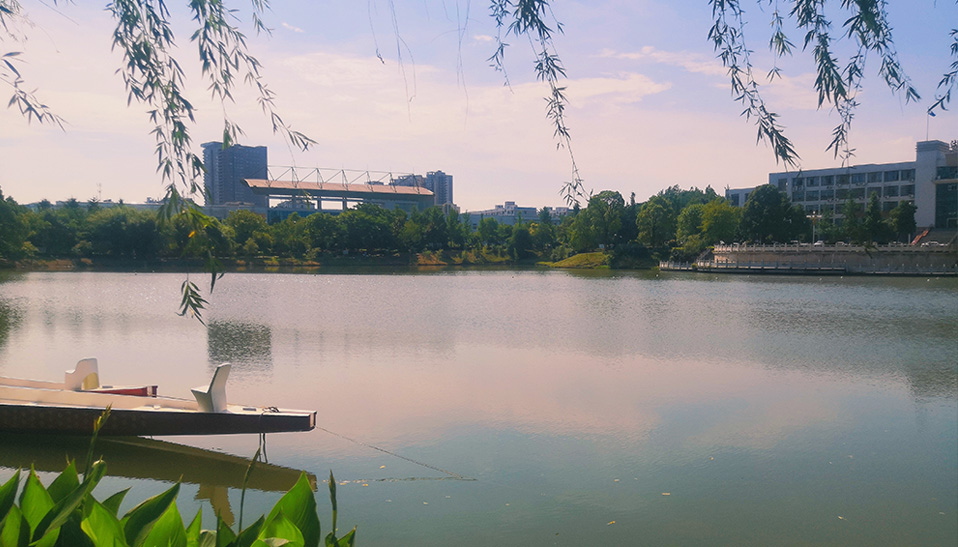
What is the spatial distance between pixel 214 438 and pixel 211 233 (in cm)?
825

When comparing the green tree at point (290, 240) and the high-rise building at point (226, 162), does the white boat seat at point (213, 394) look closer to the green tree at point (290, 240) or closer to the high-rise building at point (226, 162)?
the high-rise building at point (226, 162)

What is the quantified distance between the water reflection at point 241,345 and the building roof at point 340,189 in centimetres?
7953

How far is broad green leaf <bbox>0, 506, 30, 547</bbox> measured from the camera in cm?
243

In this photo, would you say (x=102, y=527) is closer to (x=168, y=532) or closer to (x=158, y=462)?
(x=168, y=532)

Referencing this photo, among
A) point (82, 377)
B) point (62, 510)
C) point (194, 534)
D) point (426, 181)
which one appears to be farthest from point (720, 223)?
point (426, 181)

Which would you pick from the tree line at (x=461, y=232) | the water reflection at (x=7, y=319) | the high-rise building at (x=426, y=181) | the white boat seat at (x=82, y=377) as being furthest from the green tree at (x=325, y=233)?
the white boat seat at (x=82, y=377)

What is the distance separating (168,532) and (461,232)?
106589 millimetres

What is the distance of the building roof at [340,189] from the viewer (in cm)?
10681

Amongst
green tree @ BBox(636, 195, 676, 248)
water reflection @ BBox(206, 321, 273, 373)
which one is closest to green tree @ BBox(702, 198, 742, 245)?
green tree @ BBox(636, 195, 676, 248)

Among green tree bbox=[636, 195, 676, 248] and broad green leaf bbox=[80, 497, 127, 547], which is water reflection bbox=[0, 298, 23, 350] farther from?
green tree bbox=[636, 195, 676, 248]

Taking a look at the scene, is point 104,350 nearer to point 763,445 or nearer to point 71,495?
point 763,445

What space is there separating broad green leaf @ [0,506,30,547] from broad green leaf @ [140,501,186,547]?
45 cm

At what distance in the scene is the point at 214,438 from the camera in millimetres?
11000

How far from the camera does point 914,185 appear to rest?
85375mm
